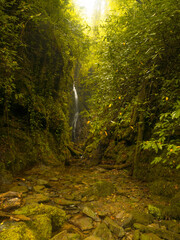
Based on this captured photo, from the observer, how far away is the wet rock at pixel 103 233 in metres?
2.17

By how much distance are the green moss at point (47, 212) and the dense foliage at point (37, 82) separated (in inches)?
74.1

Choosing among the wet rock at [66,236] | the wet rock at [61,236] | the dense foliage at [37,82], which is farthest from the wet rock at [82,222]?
the dense foliage at [37,82]

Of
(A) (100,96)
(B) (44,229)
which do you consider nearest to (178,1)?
(A) (100,96)

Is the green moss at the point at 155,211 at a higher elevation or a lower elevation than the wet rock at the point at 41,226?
lower

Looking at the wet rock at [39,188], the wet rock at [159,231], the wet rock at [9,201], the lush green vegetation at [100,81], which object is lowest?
the wet rock at [159,231]

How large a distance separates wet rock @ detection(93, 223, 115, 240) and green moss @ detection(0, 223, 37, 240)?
100 cm

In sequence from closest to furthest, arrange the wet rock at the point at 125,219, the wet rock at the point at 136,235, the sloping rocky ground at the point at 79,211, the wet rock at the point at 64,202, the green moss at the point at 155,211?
the sloping rocky ground at the point at 79,211, the wet rock at the point at 136,235, the wet rock at the point at 125,219, the green moss at the point at 155,211, the wet rock at the point at 64,202

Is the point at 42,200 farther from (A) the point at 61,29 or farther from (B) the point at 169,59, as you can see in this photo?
(A) the point at 61,29

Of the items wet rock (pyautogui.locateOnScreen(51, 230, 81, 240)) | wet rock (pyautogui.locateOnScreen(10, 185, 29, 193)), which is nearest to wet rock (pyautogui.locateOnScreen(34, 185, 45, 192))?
wet rock (pyautogui.locateOnScreen(10, 185, 29, 193))

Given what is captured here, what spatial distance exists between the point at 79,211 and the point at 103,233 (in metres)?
0.77

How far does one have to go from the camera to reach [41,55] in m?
6.23

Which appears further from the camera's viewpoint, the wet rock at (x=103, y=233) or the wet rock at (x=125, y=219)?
the wet rock at (x=125, y=219)

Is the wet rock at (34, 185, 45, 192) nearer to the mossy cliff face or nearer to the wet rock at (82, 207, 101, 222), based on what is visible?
the mossy cliff face

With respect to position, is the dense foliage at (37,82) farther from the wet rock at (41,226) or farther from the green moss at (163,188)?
the green moss at (163,188)
